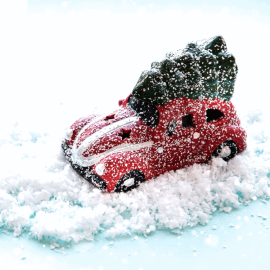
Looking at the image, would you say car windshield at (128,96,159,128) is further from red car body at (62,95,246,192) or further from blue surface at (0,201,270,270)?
blue surface at (0,201,270,270)

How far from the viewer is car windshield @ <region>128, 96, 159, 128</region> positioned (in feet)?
6.59

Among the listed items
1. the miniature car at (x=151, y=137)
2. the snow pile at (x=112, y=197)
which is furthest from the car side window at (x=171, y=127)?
the snow pile at (x=112, y=197)

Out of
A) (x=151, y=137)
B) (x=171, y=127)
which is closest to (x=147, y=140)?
(x=151, y=137)

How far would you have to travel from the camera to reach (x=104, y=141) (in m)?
2.01

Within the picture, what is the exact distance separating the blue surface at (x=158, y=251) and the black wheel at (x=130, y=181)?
11.4 inches

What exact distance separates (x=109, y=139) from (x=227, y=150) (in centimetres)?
73

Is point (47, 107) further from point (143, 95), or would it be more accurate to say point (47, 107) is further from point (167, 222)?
point (167, 222)

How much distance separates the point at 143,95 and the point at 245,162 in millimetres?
762

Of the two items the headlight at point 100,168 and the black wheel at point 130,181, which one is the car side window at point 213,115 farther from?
the headlight at point 100,168

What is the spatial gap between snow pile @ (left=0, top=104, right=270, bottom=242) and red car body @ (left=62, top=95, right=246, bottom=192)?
0.25 feet

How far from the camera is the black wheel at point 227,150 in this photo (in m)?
2.20

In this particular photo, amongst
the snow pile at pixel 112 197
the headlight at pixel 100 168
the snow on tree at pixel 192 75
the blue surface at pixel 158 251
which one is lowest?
the blue surface at pixel 158 251

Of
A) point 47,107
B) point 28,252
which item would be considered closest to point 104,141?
point 28,252

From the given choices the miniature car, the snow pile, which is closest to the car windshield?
the miniature car
